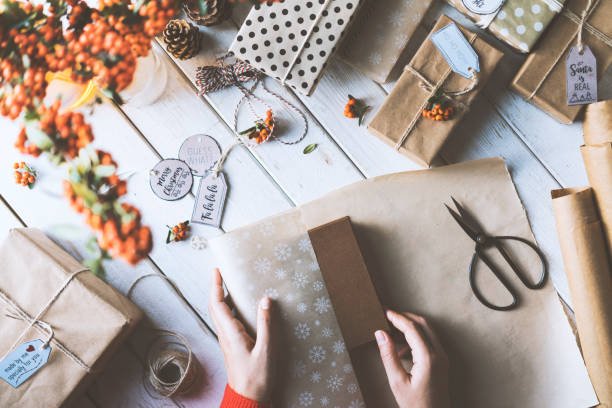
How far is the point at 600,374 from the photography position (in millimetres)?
872

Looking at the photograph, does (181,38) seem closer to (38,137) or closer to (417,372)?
(38,137)

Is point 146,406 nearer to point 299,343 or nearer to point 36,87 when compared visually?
point 299,343

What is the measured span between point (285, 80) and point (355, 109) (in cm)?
17

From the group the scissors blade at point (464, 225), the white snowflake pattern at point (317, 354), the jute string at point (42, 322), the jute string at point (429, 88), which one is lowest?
the jute string at point (42, 322)

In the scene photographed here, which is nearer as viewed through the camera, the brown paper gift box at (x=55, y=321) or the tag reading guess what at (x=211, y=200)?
the brown paper gift box at (x=55, y=321)

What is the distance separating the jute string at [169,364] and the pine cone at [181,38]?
495mm

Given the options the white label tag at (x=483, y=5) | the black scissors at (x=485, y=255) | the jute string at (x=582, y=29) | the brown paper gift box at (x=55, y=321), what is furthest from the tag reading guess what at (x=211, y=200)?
the jute string at (x=582, y=29)

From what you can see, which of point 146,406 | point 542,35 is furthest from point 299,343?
point 542,35

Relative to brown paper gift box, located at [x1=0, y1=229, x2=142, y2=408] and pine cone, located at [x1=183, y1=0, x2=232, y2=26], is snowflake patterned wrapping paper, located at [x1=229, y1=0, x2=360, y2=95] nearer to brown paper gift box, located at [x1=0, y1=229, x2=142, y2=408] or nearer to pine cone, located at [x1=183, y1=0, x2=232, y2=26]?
pine cone, located at [x1=183, y1=0, x2=232, y2=26]

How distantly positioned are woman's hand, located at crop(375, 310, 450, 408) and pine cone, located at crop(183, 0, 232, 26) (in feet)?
2.42

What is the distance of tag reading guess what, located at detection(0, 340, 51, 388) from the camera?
2.76 feet

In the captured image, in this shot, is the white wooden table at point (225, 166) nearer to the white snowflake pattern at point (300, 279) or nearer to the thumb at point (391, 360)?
the white snowflake pattern at point (300, 279)

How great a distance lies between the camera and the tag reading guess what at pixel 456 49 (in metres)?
0.87

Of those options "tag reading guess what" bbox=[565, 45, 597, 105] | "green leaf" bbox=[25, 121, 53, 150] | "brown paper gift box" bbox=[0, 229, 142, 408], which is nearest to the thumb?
"brown paper gift box" bbox=[0, 229, 142, 408]
